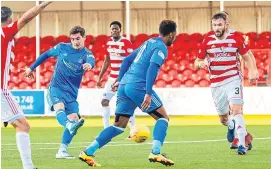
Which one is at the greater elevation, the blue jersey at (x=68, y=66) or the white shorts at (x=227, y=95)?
A: the blue jersey at (x=68, y=66)

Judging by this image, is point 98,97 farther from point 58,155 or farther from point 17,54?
point 58,155

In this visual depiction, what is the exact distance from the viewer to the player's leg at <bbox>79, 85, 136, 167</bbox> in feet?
37.3

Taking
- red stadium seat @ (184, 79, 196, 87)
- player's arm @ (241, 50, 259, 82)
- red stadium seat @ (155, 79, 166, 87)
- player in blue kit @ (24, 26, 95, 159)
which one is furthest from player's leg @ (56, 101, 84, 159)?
red stadium seat @ (184, 79, 196, 87)

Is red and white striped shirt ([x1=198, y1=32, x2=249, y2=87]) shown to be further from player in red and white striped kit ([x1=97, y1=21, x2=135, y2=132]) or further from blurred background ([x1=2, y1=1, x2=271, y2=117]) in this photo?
blurred background ([x1=2, y1=1, x2=271, y2=117])

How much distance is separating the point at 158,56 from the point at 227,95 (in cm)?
313

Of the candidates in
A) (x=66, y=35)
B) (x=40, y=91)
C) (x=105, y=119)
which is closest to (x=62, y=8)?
(x=66, y=35)

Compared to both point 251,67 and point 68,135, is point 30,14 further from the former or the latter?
point 251,67

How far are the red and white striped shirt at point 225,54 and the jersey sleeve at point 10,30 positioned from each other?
4.61m

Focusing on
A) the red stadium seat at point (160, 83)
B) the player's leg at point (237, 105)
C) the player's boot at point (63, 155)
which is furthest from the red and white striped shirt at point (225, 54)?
the red stadium seat at point (160, 83)

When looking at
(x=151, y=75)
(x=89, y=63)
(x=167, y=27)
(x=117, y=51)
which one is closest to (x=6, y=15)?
(x=151, y=75)

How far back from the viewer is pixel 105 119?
18500 mm

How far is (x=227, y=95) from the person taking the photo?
14039 millimetres

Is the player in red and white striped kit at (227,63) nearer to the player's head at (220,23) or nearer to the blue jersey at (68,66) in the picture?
the player's head at (220,23)

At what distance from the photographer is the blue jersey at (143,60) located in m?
11.4
